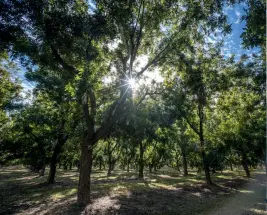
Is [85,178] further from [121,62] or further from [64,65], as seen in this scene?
[121,62]

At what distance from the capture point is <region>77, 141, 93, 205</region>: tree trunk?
33.7ft

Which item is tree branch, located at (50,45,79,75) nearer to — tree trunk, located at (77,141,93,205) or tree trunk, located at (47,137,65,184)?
tree trunk, located at (77,141,93,205)

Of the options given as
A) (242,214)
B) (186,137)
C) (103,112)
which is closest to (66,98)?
(103,112)

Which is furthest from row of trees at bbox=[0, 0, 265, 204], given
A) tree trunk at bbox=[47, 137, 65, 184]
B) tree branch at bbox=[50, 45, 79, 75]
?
tree trunk at bbox=[47, 137, 65, 184]

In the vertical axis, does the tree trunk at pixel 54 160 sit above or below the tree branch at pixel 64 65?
below

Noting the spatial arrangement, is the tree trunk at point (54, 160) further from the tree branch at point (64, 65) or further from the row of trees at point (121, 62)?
the tree branch at point (64, 65)

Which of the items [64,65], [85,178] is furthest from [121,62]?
[85,178]

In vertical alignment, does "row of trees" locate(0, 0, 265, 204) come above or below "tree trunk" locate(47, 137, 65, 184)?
above

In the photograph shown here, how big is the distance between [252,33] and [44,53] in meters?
9.23

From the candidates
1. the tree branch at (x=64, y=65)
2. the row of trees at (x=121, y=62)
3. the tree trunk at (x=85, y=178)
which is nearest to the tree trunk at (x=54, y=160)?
the row of trees at (x=121, y=62)

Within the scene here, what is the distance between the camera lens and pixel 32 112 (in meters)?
17.3

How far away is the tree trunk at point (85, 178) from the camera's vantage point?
10281mm

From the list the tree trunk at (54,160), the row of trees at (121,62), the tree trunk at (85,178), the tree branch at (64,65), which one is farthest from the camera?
the tree trunk at (54,160)

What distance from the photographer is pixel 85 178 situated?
10594mm
